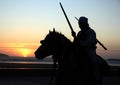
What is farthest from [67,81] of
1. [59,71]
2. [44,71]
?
[44,71]

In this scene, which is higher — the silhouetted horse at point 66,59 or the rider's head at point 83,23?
the rider's head at point 83,23

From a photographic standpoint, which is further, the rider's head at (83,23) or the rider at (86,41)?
the rider's head at (83,23)

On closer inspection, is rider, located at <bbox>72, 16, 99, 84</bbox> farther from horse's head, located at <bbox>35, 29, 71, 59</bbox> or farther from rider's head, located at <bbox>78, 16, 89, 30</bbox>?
horse's head, located at <bbox>35, 29, 71, 59</bbox>

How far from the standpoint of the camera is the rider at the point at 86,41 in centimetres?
891

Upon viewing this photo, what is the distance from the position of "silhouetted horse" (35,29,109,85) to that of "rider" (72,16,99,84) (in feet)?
0.56

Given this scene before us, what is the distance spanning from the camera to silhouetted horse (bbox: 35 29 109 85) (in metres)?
8.60

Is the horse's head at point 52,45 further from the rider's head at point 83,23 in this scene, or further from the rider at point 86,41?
the rider's head at point 83,23

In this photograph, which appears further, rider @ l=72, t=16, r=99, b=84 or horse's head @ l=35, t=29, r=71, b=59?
rider @ l=72, t=16, r=99, b=84

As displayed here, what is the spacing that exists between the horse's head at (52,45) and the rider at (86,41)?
304 mm

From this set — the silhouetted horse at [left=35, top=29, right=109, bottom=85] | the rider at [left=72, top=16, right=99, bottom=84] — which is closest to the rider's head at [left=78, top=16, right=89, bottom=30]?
the rider at [left=72, top=16, right=99, bottom=84]

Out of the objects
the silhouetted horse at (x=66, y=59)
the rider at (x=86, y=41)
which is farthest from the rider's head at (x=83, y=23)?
the silhouetted horse at (x=66, y=59)

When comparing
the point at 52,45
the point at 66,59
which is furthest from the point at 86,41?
the point at 52,45

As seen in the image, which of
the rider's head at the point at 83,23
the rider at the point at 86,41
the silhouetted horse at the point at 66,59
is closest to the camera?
the silhouetted horse at the point at 66,59

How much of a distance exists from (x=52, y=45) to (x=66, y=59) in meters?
0.44
